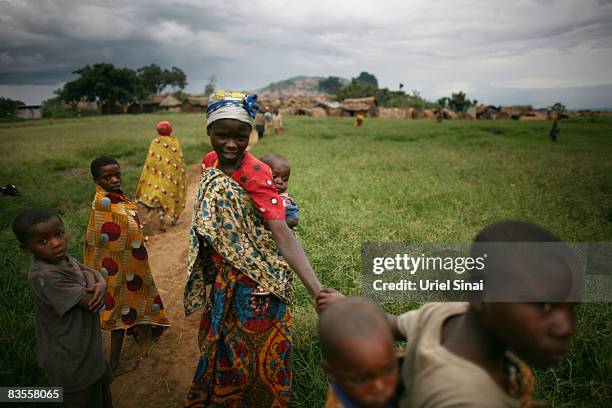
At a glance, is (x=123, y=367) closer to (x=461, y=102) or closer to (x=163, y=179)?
(x=163, y=179)

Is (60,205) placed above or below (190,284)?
below

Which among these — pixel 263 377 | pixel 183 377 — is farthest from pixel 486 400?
pixel 183 377

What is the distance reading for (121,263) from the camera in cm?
281

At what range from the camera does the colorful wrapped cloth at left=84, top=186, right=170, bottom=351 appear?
2.71 metres

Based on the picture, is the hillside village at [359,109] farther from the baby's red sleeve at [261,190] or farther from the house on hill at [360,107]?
the baby's red sleeve at [261,190]

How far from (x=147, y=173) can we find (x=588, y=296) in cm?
588

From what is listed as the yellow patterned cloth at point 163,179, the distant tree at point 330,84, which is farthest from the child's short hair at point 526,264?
the distant tree at point 330,84

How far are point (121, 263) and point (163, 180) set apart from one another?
10.2 feet

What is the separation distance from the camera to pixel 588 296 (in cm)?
321

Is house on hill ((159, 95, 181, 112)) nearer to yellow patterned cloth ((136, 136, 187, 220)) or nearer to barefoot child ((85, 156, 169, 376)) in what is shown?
yellow patterned cloth ((136, 136, 187, 220))

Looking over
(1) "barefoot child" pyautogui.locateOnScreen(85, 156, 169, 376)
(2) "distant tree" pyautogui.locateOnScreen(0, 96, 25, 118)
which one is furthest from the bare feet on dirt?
(2) "distant tree" pyautogui.locateOnScreen(0, 96, 25, 118)

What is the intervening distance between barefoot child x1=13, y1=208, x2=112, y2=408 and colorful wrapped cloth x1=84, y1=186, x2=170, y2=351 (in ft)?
2.33

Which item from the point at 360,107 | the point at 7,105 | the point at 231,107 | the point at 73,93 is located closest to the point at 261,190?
the point at 231,107

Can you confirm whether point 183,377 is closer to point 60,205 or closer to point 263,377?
point 263,377
